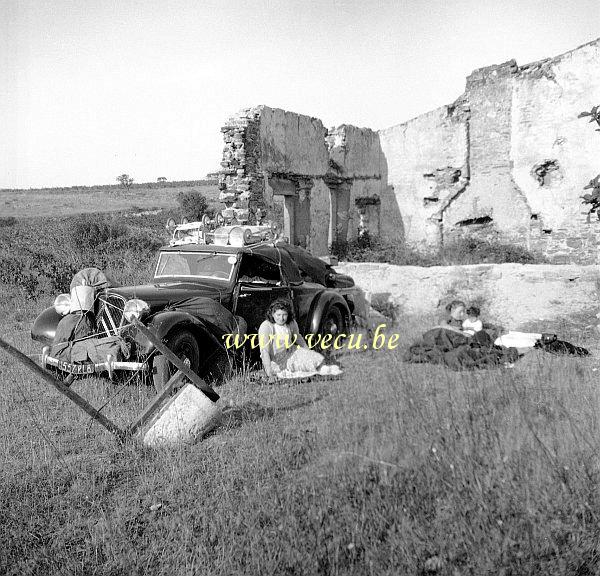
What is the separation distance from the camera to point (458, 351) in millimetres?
6871

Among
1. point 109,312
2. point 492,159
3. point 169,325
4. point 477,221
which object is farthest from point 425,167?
point 169,325

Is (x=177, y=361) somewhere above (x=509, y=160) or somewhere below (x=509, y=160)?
below

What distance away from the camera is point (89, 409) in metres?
4.05

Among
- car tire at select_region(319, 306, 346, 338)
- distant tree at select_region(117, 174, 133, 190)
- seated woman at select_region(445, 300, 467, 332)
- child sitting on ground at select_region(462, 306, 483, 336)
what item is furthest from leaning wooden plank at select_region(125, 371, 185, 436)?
distant tree at select_region(117, 174, 133, 190)

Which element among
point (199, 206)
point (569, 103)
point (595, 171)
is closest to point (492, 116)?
point (569, 103)

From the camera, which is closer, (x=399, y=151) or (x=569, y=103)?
(x=569, y=103)

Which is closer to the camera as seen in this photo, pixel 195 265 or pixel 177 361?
pixel 177 361

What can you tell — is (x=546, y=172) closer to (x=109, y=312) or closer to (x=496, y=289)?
(x=496, y=289)

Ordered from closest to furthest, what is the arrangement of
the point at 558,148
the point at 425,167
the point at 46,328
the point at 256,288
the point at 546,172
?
the point at 46,328, the point at 256,288, the point at 558,148, the point at 546,172, the point at 425,167

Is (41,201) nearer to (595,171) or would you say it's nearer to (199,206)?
(199,206)

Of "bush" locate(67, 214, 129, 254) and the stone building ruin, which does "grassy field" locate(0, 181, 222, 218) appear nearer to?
"bush" locate(67, 214, 129, 254)

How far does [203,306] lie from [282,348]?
1.00m

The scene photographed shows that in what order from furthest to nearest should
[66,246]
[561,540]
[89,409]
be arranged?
[66,246] → [89,409] → [561,540]

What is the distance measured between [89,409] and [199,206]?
2933 centimetres
